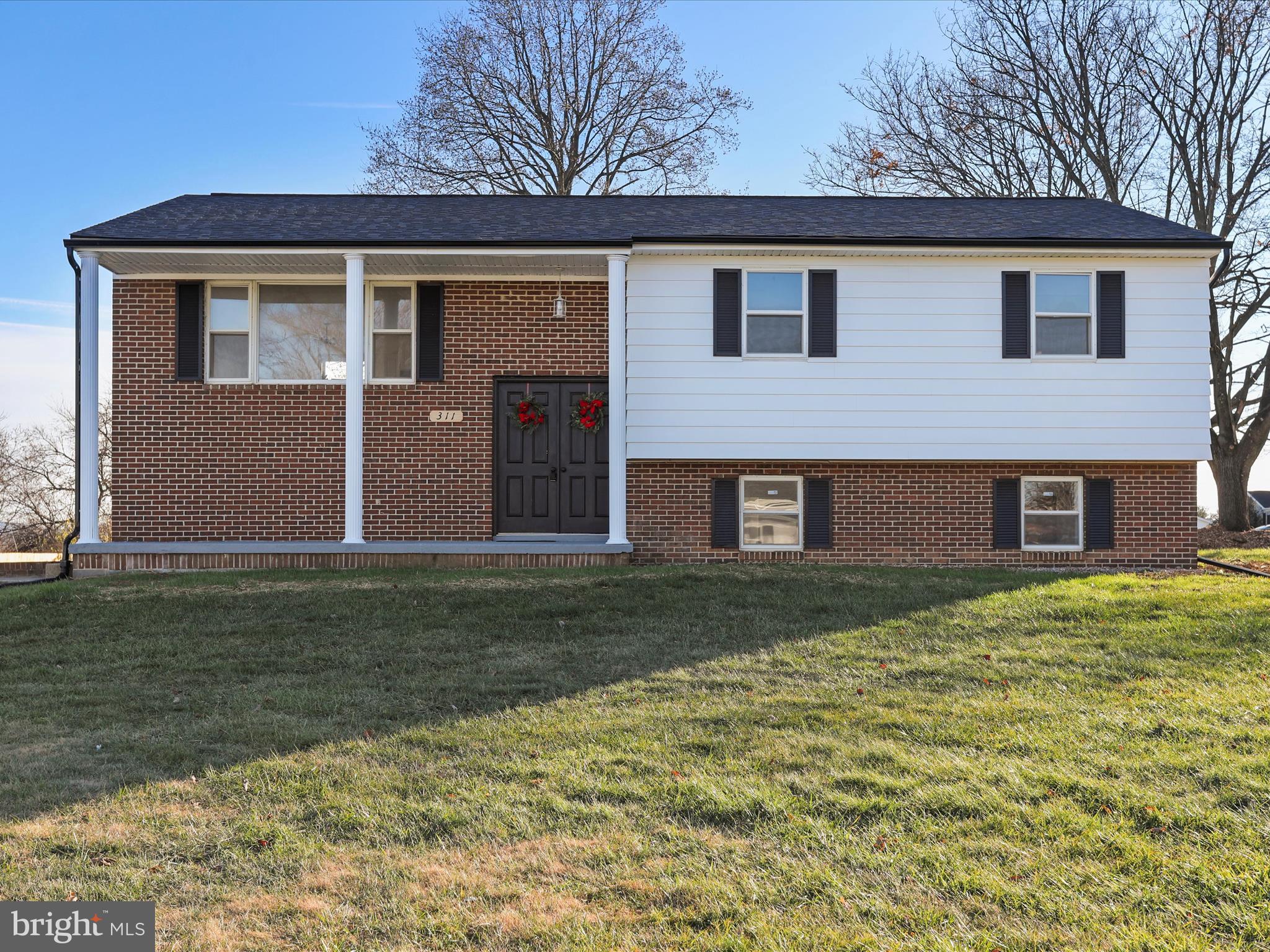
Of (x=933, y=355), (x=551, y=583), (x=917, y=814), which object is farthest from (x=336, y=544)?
(x=917, y=814)

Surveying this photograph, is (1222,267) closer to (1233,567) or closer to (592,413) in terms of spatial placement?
(1233,567)

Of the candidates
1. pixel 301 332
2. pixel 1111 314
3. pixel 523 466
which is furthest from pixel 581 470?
pixel 1111 314

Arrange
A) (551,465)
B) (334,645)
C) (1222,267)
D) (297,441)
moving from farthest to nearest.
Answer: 1. (1222,267)
2. (551,465)
3. (297,441)
4. (334,645)

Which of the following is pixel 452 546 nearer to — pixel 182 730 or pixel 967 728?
pixel 182 730

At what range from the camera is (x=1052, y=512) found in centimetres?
1295

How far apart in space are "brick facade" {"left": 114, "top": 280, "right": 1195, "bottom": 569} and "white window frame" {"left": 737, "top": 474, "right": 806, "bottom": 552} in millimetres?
94

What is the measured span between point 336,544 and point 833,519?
624 cm

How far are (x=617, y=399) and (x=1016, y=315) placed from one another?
526 centimetres

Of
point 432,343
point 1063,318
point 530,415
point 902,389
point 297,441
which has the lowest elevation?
point 297,441

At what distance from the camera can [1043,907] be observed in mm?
3324

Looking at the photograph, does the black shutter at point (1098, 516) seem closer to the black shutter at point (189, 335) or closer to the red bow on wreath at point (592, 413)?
the red bow on wreath at point (592, 413)

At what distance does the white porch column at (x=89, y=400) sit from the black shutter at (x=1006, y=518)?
11.2 metres

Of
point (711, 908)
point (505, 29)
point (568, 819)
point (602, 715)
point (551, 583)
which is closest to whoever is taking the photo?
point (711, 908)

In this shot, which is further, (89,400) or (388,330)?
(388,330)
